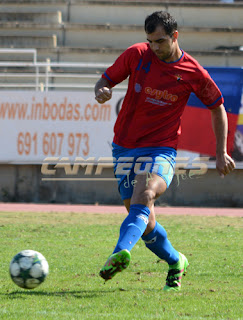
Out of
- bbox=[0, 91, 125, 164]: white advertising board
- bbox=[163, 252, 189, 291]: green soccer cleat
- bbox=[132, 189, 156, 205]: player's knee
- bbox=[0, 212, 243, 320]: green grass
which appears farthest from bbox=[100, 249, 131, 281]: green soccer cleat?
bbox=[0, 91, 125, 164]: white advertising board

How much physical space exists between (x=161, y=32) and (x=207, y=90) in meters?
0.76

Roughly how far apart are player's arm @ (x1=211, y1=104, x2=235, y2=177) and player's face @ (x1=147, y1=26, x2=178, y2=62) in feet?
2.45

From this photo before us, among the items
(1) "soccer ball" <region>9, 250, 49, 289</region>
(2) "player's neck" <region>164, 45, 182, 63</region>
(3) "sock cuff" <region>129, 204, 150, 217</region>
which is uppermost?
(2) "player's neck" <region>164, 45, 182, 63</region>

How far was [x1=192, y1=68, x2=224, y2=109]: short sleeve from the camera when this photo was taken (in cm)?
554

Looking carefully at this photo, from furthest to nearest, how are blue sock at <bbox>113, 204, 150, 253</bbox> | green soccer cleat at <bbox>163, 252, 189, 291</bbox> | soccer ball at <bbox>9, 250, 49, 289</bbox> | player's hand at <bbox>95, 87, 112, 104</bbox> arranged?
green soccer cleat at <bbox>163, 252, 189, 291</bbox>
player's hand at <bbox>95, 87, 112, 104</bbox>
soccer ball at <bbox>9, 250, 49, 289</bbox>
blue sock at <bbox>113, 204, 150, 253</bbox>

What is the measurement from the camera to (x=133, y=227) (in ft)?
16.5

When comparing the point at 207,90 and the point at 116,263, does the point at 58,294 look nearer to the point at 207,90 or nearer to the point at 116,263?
the point at 116,263

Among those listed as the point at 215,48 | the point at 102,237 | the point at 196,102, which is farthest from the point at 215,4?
the point at 102,237

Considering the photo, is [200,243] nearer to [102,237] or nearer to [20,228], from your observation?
[102,237]

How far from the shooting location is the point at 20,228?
10.9 m

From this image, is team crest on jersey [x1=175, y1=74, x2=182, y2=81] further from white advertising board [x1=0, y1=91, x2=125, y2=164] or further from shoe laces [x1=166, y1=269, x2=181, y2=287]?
white advertising board [x1=0, y1=91, x2=125, y2=164]

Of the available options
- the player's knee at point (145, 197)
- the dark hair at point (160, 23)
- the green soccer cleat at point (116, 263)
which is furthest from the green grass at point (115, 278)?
the dark hair at point (160, 23)

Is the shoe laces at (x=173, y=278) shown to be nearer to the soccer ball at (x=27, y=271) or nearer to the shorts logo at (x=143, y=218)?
the shorts logo at (x=143, y=218)

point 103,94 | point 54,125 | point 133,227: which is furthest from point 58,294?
point 54,125
